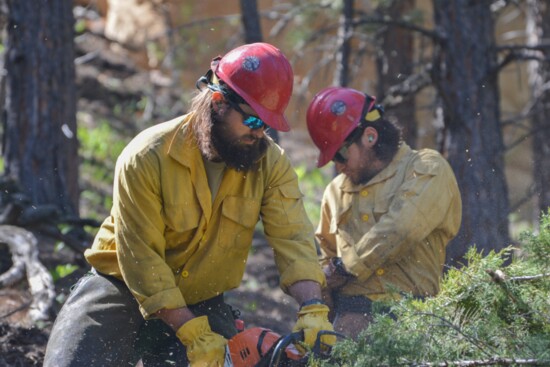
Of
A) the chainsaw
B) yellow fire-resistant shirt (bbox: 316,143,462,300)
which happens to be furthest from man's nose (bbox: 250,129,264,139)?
yellow fire-resistant shirt (bbox: 316,143,462,300)

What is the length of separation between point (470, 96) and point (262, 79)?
4.23 meters

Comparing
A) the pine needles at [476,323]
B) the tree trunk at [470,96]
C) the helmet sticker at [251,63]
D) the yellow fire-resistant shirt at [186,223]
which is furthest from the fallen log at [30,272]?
the tree trunk at [470,96]

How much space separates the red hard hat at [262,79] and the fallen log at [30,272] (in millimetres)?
2454

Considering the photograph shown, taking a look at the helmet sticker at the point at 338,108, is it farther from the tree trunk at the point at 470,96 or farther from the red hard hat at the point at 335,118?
the tree trunk at the point at 470,96

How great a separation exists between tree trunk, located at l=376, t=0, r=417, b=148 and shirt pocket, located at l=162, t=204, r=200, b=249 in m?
5.80

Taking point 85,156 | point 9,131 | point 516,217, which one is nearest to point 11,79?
point 9,131

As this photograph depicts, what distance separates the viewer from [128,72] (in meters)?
14.5

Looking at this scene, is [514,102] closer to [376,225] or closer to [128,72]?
[128,72]

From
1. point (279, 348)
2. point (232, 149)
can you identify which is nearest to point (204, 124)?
point (232, 149)

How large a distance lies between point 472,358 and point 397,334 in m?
0.29

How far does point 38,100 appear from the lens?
7676 mm

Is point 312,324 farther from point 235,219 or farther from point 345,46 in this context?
point 345,46

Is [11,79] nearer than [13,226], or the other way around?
[13,226]

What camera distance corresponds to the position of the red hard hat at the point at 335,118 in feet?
18.3
